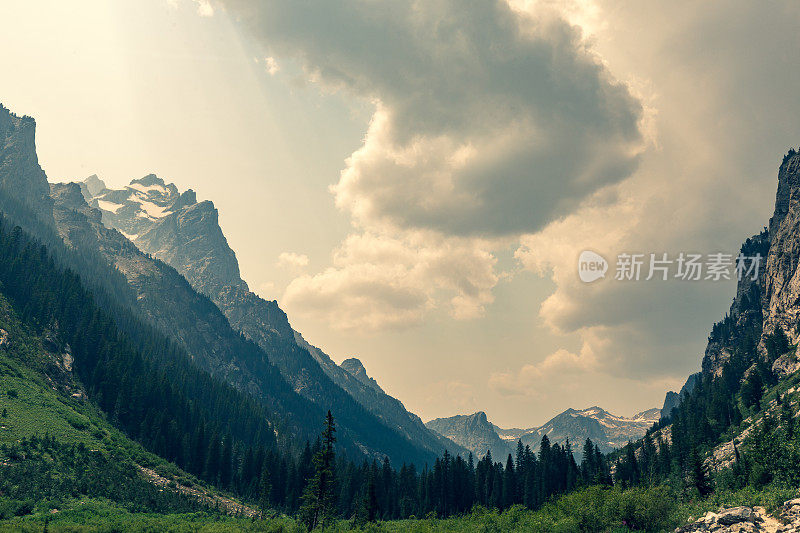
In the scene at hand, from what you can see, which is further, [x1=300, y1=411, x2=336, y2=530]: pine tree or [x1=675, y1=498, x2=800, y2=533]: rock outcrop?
[x1=300, y1=411, x2=336, y2=530]: pine tree

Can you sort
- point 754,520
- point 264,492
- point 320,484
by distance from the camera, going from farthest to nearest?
point 264,492
point 320,484
point 754,520

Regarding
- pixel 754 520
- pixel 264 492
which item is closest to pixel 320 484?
pixel 264 492

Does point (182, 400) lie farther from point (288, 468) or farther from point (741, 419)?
point (741, 419)

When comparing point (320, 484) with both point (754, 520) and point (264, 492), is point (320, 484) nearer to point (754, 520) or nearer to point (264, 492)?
point (264, 492)

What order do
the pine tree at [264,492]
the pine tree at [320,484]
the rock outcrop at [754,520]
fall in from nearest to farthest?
1. the rock outcrop at [754,520]
2. the pine tree at [320,484]
3. the pine tree at [264,492]

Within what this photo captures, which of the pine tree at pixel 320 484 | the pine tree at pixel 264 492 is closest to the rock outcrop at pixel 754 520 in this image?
the pine tree at pixel 320 484

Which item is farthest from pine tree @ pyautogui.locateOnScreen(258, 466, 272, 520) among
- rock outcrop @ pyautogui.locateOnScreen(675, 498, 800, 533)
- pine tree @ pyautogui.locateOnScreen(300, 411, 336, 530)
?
rock outcrop @ pyautogui.locateOnScreen(675, 498, 800, 533)

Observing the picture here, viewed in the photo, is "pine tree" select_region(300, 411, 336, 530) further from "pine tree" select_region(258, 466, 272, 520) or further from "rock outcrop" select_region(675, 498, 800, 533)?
"rock outcrop" select_region(675, 498, 800, 533)

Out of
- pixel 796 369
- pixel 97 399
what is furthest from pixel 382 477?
pixel 796 369

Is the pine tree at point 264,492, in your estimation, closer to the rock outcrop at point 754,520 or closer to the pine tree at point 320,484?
the pine tree at point 320,484

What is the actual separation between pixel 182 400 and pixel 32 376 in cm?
6270

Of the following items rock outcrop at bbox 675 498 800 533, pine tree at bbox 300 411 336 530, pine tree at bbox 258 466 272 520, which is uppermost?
rock outcrop at bbox 675 498 800 533

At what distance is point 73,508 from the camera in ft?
202

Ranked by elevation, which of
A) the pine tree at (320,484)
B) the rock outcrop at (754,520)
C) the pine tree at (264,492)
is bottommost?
the pine tree at (264,492)
